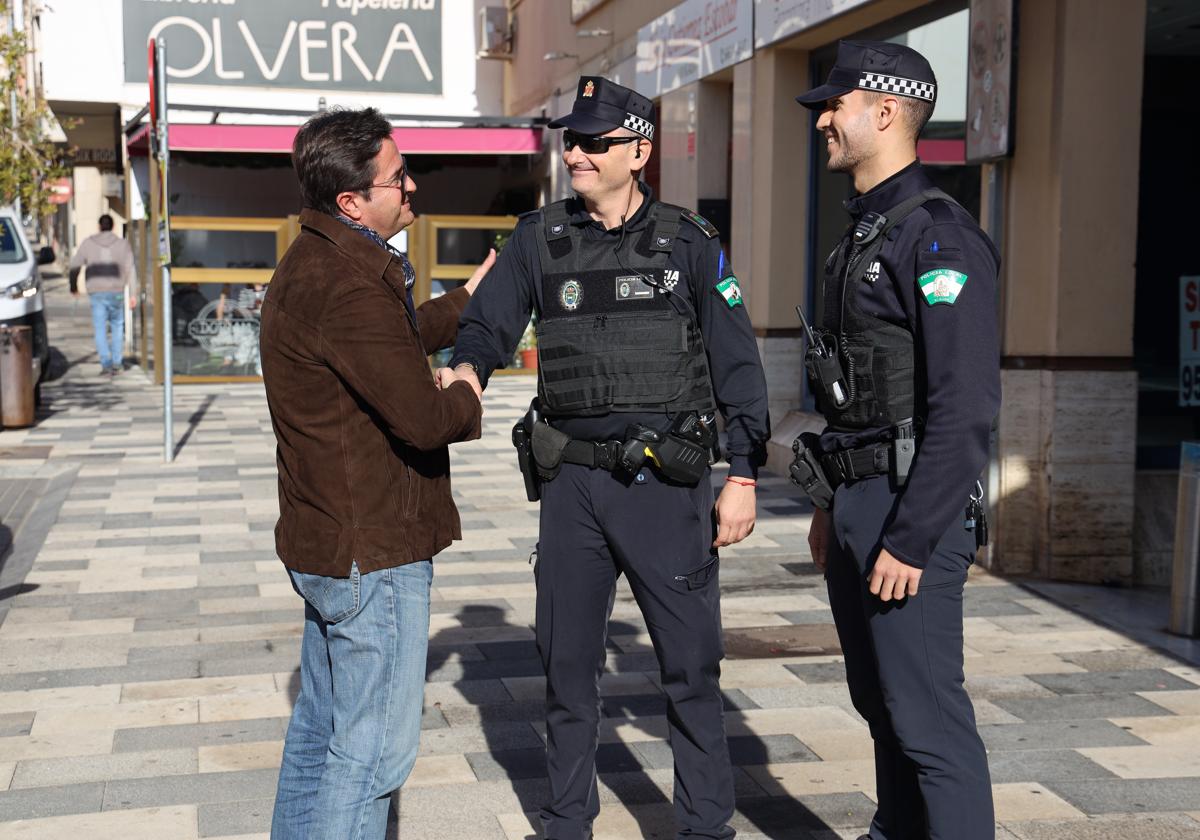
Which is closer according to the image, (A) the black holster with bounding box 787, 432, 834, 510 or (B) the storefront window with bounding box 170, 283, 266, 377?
(A) the black holster with bounding box 787, 432, 834, 510

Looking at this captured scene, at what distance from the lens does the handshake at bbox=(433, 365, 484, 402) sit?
3515mm

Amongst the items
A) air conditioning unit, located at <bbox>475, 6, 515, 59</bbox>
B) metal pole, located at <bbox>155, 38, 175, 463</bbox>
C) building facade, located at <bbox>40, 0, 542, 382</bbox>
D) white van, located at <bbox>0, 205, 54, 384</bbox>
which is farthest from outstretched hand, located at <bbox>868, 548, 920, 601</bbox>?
air conditioning unit, located at <bbox>475, 6, 515, 59</bbox>

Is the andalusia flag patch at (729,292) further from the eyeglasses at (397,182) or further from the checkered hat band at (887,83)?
the eyeglasses at (397,182)

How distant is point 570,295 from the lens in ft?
12.8

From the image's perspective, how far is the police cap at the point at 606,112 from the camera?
3809 mm

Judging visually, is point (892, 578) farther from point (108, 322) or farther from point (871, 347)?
point (108, 322)

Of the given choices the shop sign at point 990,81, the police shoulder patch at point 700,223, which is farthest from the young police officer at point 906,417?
the shop sign at point 990,81

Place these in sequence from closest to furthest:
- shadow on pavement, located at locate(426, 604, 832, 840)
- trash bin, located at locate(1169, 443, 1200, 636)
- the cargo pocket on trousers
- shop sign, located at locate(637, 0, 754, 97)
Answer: the cargo pocket on trousers
shadow on pavement, located at locate(426, 604, 832, 840)
trash bin, located at locate(1169, 443, 1200, 636)
shop sign, located at locate(637, 0, 754, 97)

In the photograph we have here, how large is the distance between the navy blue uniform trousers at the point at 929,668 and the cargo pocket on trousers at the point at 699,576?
47cm

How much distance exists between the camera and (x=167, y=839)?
13.6 feet

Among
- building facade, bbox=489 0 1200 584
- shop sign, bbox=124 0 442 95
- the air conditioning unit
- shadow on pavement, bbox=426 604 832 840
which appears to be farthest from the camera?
the air conditioning unit

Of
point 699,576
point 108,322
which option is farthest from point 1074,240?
point 108,322

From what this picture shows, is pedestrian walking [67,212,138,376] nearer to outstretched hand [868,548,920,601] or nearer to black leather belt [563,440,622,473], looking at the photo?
black leather belt [563,440,622,473]

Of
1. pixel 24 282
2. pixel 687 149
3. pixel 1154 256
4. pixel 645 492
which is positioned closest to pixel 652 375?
pixel 645 492
